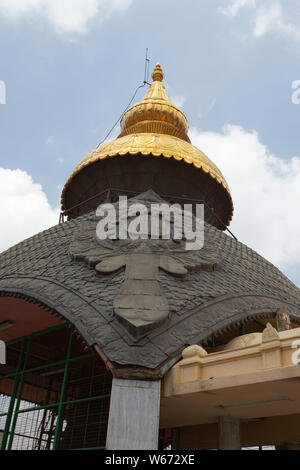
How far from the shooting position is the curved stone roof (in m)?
7.55

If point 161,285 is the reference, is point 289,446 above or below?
below

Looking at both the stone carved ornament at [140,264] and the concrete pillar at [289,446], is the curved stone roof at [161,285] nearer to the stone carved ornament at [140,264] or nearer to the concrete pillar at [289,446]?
the stone carved ornament at [140,264]

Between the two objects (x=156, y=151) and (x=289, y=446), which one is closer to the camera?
(x=289, y=446)

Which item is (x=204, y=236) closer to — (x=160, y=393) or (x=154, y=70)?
(x=160, y=393)

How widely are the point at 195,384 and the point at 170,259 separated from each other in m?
2.76

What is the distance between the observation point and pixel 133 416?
6.77 metres

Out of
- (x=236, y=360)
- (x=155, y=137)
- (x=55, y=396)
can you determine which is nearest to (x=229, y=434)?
(x=236, y=360)

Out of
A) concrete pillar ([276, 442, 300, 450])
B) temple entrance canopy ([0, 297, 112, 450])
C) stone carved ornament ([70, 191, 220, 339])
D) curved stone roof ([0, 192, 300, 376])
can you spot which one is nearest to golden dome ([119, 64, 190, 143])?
curved stone roof ([0, 192, 300, 376])

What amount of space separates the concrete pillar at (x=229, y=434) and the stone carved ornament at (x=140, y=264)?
2.16 meters

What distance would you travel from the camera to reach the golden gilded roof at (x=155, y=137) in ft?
50.0

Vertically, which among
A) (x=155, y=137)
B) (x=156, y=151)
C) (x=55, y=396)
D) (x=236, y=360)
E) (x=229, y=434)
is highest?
(x=155, y=137)

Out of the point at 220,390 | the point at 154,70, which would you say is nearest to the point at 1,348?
the point at 220,390

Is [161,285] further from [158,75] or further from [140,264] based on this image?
[158,75]

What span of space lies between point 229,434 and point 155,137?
10170mm
